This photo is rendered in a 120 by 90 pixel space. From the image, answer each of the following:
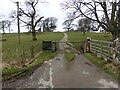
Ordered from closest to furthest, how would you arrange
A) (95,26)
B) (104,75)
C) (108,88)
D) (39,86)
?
(108,88) → (39,86) → (104,75) → (95,26)

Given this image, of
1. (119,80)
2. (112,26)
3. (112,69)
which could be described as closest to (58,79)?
(119,80)

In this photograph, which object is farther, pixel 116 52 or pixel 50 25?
pixel 50 25

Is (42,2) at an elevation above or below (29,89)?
above

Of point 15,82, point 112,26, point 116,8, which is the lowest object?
point 15,82

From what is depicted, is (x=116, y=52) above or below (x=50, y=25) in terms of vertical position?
below

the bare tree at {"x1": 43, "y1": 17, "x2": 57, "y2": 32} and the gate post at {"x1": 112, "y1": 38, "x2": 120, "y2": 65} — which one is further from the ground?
the bare tree at {"x1": 43, "y1": 17, "x2": 57, "y2": 32}

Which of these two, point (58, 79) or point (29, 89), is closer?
point (29, 89)

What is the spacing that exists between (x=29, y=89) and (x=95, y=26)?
48.0ft

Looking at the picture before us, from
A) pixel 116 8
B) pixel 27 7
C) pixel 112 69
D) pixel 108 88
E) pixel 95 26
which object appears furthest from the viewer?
pixel 27 7

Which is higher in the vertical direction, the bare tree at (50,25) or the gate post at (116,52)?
the bare tree at (50,25)

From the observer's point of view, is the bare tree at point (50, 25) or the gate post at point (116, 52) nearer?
the gate post at point (116, 52)

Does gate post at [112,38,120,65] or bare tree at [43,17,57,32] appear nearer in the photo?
gate post at [112,38,120,65]

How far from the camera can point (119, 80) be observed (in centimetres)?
384

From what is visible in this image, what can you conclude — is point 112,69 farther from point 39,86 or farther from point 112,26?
point 112,26
